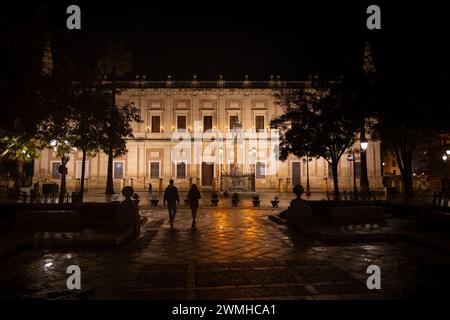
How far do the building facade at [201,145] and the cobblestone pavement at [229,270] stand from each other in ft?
92.1

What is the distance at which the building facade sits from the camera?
35.0 m

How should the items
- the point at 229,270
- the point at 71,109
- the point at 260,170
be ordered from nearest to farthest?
the point at 229,270 < the point at 71,109 < the point at 260,170

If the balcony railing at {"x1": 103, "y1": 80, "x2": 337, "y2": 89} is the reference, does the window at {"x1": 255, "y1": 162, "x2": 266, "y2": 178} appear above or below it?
below

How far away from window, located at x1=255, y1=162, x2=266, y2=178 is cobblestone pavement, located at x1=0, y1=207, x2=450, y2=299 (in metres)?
27.8

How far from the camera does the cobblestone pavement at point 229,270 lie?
3930 mm

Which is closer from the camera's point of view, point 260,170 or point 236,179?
point 236,179

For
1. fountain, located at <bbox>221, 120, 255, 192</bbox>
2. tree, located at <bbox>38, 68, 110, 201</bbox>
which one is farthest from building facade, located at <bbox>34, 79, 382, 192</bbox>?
tree, located at <bbox>38, 68, 110, 201</bbox>

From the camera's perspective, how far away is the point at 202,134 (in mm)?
36031

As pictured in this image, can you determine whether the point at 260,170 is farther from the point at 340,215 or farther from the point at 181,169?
the point at 340,215

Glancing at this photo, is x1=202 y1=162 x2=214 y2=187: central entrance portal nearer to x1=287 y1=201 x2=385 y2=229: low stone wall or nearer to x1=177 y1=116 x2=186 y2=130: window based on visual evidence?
x1=177 y1=116 x2=186 y2=130: window

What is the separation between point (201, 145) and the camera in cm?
3600

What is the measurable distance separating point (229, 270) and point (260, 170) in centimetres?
3093

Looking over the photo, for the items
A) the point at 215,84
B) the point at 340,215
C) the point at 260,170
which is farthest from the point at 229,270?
the point at 215,84

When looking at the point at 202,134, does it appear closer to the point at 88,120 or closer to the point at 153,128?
the point at 153,128
